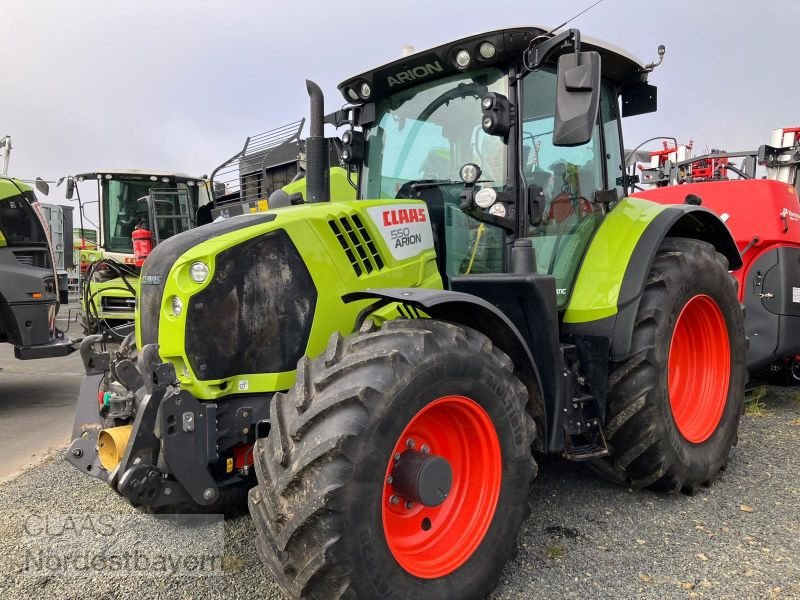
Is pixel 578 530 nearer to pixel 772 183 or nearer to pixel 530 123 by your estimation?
pixel 530 123

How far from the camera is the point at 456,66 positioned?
10.1 feet

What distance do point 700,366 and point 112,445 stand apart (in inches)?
133

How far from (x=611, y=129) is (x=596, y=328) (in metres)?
1.40

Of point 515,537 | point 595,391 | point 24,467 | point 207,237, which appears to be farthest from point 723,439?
point 24,467

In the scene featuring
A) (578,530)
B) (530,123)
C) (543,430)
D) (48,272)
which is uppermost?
(530,123)

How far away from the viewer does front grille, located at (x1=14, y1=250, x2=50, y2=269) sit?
21.4ft

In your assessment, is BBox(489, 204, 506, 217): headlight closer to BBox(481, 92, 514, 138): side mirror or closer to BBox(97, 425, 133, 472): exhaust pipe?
BBox(481, 92, 514, 138): side mirror

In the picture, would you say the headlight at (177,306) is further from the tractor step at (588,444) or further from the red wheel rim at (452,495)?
the tractor step at (588,444)

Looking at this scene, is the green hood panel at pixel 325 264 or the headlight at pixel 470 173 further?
the headlight at pixel 470 173

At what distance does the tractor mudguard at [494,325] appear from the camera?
99.7 inches

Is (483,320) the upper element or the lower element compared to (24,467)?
upper

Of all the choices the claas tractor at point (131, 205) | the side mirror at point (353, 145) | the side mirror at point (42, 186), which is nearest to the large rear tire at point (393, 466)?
the side mirror at point (353, 145)

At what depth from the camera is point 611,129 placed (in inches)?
154

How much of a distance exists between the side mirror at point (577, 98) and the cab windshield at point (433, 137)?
0.45 metres
